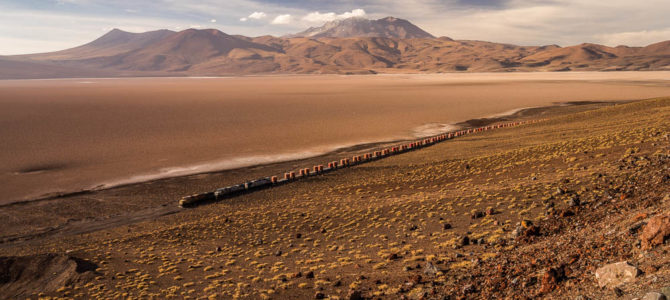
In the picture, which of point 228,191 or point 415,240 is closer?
point 415,240

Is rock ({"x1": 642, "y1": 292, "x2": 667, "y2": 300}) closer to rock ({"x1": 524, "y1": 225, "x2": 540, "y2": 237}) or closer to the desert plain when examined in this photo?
the desert plain

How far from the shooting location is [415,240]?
16.6 metres

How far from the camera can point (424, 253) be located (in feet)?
48.6

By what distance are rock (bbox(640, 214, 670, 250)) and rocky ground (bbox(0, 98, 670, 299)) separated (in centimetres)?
3

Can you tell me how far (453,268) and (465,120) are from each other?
49.6 metres

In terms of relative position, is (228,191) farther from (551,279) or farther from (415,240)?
(551,279)

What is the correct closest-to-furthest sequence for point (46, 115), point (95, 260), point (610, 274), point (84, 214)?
point (610, 274), point (95, 260), point (84, 214), point (46, 115)

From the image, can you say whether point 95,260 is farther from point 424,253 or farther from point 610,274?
point 610,274

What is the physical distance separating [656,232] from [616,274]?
5.64 ft

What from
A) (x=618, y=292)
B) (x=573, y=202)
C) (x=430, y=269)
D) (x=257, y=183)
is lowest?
(x=430, y=269)

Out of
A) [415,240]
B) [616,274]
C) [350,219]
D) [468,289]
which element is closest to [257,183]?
[350,219]

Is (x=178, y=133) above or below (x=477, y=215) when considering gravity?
above

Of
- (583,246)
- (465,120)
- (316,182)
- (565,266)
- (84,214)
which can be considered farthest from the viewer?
(465,120)

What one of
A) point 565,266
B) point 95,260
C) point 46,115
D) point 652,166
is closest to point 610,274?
point 565,266
